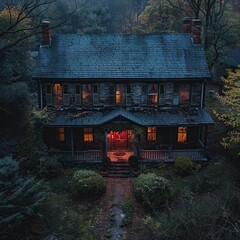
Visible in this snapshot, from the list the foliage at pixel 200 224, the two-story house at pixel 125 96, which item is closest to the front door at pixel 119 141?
the two-story house at pixel 125 96

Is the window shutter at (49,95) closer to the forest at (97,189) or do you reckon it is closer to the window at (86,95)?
the forest at (97,189)

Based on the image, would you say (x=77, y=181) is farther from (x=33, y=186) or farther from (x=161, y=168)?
(x=161, y=168)

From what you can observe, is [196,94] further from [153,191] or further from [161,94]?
[153,191]

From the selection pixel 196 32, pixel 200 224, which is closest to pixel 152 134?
pixel 196 32

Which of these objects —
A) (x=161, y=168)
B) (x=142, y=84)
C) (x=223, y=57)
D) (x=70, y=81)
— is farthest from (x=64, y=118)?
(x=223, y=57)

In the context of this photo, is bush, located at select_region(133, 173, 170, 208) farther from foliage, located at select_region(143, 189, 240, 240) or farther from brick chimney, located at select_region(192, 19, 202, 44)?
brick chimney, located at select_region(192, 19, 202, 44)
